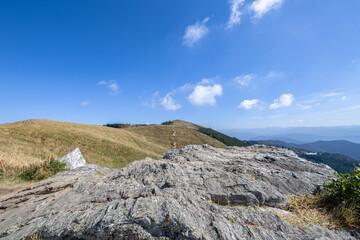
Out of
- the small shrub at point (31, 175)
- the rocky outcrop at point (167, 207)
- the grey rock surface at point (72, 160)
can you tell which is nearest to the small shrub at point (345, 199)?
the rocky outcrop at point (167, 207)

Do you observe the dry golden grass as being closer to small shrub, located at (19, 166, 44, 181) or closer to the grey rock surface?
small shrub, located at (19, 166, 44, 181)

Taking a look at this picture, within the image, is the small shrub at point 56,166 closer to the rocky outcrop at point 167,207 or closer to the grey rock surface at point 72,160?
the grey rock surface at point 72,160

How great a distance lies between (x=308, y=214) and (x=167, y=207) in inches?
206

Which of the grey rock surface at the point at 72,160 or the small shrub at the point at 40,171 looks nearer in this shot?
the small shrub at the point at 40,171

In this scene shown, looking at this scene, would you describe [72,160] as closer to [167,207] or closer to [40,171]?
[40,171]

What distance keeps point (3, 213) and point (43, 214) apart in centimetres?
346

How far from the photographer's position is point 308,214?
18.0 feet

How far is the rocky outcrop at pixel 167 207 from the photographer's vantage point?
4.25 meters

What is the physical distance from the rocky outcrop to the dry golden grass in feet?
0.97

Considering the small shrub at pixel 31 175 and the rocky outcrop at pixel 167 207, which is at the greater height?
the rocky outcrop at pixel 167 207

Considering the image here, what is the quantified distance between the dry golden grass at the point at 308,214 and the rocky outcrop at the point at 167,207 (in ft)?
0.97

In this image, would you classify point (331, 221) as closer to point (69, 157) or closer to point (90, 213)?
point (90, 213)

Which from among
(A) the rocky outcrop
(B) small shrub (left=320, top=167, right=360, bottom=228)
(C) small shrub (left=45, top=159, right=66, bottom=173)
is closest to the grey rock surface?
(C) small shrub (left=45, top=159, right=66, bottom=173)

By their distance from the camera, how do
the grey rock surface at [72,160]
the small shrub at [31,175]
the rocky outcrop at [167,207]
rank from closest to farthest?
the rocky outcrop at [167,207]
the small shrub at [31,175]
the grey rock surface at [72,160]
